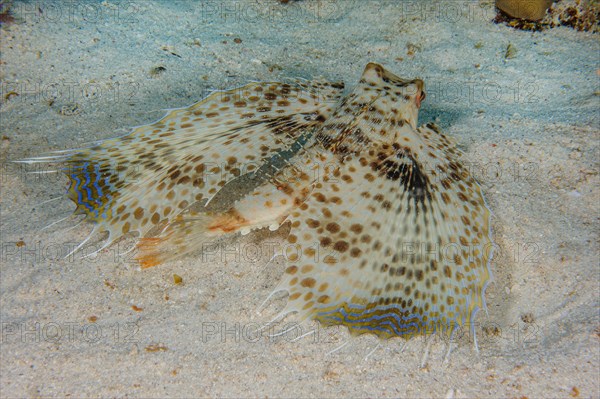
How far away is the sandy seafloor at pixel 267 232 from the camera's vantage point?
2.67 meters

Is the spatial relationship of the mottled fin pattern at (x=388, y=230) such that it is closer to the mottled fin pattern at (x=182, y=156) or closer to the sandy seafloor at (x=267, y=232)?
the sandy seafloor at (x=267, y=232)

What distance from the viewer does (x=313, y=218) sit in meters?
3.12

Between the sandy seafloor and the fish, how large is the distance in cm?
29

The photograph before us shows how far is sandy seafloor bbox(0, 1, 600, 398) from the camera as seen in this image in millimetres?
2668

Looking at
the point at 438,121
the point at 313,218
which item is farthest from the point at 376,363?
the point at 438,121

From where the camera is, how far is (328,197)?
3227 millimetres

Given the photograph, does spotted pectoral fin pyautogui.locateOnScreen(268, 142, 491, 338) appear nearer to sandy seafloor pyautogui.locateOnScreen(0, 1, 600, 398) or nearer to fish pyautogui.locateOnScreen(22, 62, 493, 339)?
fish pyautogui.locateOnScreen(22, 62, 493, 339)

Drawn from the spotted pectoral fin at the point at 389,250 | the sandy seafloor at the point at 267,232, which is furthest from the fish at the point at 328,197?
the sandy seafloor at the point at 267,232

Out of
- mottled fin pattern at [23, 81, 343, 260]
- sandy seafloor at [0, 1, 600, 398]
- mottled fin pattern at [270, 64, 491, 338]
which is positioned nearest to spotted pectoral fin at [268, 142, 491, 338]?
mottled fin pattern at [270, 64, 491, 338]

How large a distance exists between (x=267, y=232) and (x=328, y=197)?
67 cm

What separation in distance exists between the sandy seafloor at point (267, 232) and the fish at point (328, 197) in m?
0.29

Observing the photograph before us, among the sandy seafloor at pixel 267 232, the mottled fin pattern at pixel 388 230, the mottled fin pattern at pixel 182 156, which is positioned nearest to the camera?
the sandy seafloor at pixel 267 232

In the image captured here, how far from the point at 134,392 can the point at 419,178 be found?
2484 mm

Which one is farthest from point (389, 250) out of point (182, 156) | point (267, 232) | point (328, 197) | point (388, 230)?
point (182, 156)
